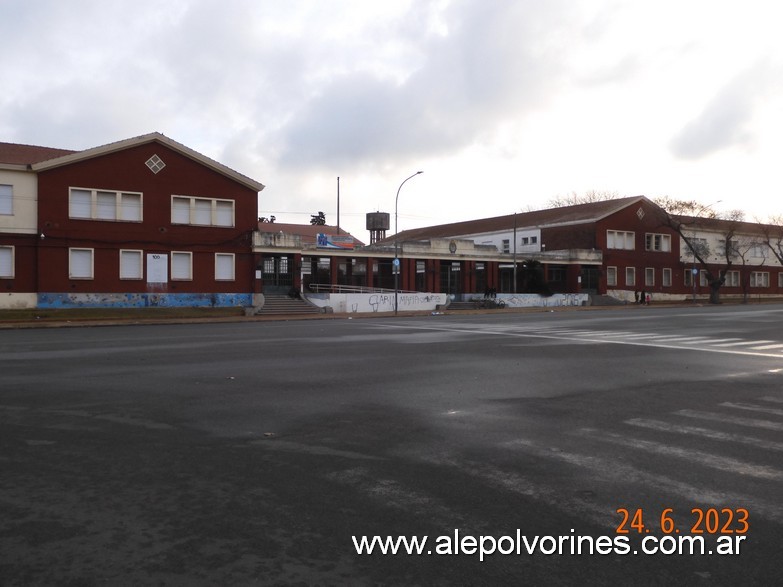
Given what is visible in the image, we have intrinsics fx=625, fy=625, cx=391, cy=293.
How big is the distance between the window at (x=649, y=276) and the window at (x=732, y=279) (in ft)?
47.1

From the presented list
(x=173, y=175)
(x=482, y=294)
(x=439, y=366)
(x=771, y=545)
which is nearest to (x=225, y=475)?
(x=771, y=545)

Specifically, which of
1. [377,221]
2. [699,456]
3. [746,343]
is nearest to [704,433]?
[699,456]

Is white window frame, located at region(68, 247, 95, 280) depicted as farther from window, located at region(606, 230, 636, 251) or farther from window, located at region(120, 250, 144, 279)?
window, located at region(606, 230, 636, 251)

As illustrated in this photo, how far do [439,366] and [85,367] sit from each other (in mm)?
7305

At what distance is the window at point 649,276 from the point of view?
67812 mm

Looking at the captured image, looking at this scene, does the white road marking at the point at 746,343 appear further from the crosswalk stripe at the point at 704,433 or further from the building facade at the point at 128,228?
the building facade at the point at 128,228

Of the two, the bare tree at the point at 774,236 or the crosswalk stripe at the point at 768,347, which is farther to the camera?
the bare tree at the point at 774,236

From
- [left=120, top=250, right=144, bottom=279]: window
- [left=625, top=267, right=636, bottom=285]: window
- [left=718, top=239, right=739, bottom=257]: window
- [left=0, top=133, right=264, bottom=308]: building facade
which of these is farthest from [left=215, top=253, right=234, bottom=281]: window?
[left=718, top=239, right=739, bottom=257]: window

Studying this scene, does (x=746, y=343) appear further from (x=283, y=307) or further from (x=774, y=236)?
(x=774, y=236)

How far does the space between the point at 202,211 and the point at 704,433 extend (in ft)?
124

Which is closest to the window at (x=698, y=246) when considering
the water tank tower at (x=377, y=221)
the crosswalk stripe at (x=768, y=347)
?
the water tank tower at (x=377, y=221)

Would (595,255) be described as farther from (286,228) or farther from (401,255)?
(286,228)

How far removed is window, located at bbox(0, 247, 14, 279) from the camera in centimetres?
3516

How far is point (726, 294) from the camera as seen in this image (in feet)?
250
